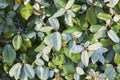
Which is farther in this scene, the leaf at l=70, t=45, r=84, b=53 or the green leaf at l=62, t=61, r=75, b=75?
the green leaf at l=62, t=61, r=75, b=75

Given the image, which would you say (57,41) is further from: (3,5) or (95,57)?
(3,5)

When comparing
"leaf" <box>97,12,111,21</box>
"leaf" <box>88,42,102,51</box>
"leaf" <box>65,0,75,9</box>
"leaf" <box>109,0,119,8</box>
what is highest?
"leaf" <box>109,0,119,8</box>

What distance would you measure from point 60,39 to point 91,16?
0.20 metres

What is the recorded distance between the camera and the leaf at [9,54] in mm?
1566

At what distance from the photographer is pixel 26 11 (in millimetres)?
1556

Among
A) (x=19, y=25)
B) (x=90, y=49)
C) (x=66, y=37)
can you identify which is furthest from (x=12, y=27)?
(x=90, y=49)

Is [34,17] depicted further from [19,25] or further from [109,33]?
[109,33]

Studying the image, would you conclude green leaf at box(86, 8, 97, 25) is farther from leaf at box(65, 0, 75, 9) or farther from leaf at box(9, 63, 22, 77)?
leaf at box(9, 63, 22, 77)

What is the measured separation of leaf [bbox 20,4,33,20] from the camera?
1557 millimetres

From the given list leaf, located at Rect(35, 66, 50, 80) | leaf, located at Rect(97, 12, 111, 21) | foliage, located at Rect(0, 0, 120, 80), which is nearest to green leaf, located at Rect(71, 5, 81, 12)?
foliage, located at Rect(0, 0, 120, 80)

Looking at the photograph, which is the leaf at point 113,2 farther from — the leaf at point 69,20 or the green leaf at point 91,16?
the leaf at point 69,20

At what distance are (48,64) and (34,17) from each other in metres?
0.26

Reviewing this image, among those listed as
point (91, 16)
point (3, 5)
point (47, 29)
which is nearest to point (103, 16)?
point (91, 16)

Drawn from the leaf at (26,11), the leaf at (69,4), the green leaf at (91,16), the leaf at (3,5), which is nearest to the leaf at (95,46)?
the green leaf at (91,16)
